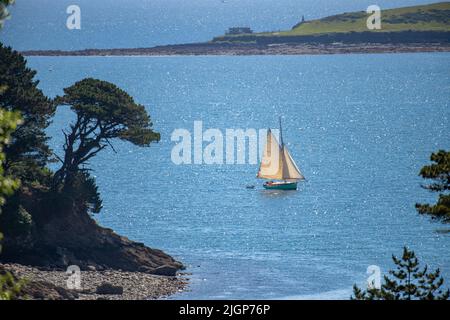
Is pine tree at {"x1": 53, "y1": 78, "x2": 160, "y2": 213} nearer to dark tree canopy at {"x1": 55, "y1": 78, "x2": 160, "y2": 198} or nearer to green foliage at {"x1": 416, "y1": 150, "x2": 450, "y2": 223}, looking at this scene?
dark tree canopy at {"x1": 55, "y1": 78, "x2": 160, "y2": 198}

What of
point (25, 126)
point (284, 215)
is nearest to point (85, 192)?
point (25, 126)

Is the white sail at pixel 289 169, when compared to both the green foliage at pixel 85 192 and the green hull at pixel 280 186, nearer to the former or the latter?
the green hull at pixel 280 186

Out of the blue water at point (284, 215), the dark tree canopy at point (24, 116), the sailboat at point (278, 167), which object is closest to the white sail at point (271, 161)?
the sailboat at point (278, 167)

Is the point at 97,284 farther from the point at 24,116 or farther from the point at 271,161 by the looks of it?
the point at 271,161

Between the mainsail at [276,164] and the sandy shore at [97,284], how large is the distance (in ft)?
157

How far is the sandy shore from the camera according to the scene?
183ft

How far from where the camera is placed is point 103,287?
5981 centimetres

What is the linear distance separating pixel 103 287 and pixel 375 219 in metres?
39.4

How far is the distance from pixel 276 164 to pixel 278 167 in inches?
25.2

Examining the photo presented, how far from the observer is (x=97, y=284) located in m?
61.3

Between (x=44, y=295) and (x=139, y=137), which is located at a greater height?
(x=139, y=137)
